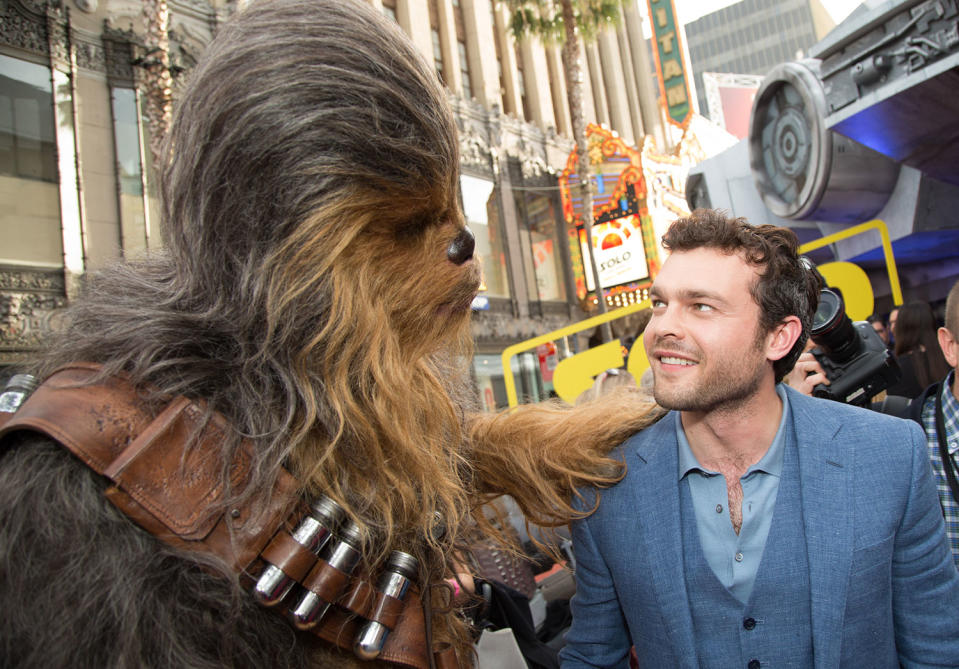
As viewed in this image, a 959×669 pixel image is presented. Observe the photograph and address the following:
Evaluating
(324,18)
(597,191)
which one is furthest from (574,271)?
(324,18)

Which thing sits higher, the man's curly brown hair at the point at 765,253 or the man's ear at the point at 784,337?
the man's curly brown hair at the point at 765,253

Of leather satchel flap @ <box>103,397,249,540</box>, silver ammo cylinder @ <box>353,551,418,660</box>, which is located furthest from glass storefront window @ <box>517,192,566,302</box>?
leather satchel flap @ <box>103,397,249,540</box>

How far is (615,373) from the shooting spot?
4.58m

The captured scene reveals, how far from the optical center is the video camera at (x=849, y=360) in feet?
9.18

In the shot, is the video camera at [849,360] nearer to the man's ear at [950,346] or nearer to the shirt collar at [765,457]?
the man's ear at [950,346]

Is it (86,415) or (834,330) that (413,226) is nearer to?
(86,415)

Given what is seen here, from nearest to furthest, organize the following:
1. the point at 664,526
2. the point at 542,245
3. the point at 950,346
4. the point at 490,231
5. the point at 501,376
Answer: the point at 664,526
the point at 950,346
the point at 501,376
the point at 490,231
the point at 542,245

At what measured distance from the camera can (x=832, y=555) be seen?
1.57m

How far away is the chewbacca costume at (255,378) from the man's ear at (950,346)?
2.37 m

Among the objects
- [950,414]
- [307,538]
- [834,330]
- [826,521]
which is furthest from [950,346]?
[307,538]

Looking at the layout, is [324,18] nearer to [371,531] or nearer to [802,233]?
[371,531]

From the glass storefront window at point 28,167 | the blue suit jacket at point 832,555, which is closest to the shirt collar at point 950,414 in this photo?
the blue suit jacket at point 832,555

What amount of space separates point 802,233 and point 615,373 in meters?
9.19

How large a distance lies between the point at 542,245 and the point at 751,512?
18310mm
